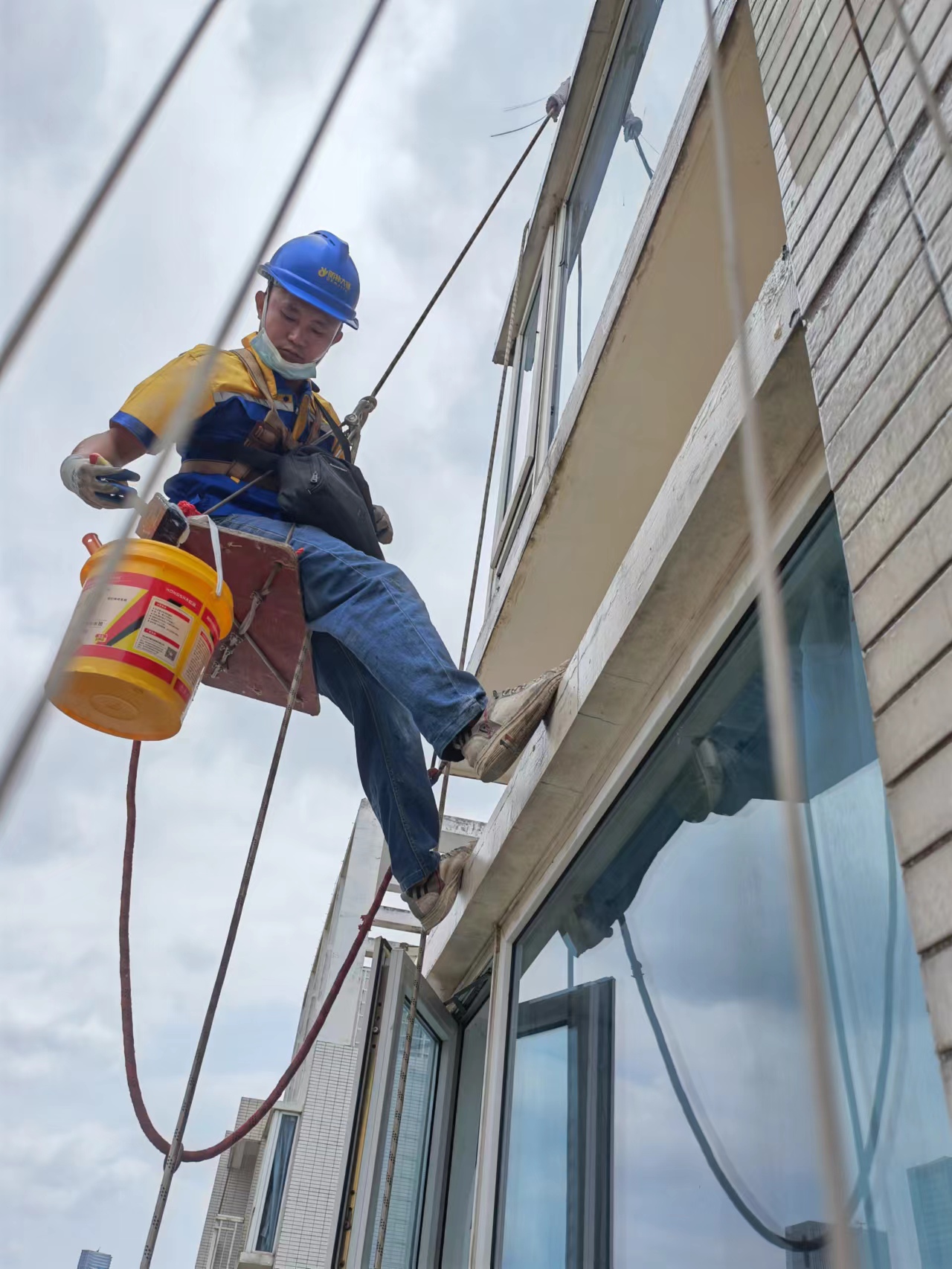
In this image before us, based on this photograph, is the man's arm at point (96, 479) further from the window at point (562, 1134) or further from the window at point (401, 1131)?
the window at point (401, 1131)

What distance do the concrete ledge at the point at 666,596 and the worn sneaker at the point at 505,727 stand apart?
8 cm

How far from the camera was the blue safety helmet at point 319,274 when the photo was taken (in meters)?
3.42

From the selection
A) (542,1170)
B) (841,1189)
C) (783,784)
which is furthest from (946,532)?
(542,1170)

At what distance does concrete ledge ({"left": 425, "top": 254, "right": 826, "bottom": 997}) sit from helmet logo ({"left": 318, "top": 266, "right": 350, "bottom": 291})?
1485 millimetres

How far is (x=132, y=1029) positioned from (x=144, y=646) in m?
1.29

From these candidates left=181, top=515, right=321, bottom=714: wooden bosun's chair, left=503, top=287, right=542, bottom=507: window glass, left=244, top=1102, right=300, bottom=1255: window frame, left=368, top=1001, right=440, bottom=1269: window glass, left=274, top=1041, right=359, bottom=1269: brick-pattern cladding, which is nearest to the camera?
left=181, top=515, right=321, bottom=714: wooden bosun's chair

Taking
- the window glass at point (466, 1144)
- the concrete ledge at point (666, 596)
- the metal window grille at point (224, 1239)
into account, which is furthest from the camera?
the metal window grille at point (224, 1239)

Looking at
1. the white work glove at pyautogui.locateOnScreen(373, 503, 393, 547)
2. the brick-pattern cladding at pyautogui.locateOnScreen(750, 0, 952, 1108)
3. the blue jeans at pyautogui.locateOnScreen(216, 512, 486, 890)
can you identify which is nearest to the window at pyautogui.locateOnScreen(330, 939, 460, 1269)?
the blue jeans at pyautogui.locateOnScreen(216, 512, 486, 890)

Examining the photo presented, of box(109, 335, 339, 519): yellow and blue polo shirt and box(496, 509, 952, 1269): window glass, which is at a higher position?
box(109, 335, 339, 519): yellow and blue polo shirt

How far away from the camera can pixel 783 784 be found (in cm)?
54

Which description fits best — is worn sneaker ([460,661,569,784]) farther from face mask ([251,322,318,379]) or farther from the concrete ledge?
face mask ([251,322,318,379])

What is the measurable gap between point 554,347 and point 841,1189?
5.82 metres

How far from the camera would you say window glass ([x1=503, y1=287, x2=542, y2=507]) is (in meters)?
6.04

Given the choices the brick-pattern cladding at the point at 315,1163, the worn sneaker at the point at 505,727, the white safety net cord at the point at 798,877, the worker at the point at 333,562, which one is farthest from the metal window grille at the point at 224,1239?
the white safety net cord at the point at 798,877
